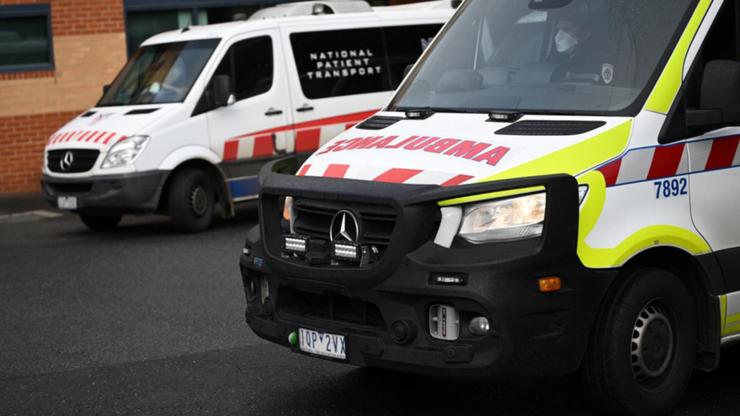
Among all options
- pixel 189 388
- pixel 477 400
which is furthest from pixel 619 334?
pixel 189 388

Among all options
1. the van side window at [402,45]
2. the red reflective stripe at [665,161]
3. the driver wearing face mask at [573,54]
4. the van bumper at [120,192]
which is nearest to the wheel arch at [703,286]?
the red reflective stripe at [665,161]

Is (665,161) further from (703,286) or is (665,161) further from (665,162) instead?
(703,286)

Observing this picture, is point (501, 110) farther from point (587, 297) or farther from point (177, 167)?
point (177, 167)

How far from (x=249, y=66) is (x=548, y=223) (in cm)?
853

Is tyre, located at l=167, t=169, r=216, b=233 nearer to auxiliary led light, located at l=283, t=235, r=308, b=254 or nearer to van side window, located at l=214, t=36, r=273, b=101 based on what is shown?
van side window, located at l=214, t=36, r=273, b=101

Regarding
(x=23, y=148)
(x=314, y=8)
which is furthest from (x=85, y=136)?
(x=23, y=148)

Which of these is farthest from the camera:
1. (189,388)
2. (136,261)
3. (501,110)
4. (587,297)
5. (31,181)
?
(31,181)

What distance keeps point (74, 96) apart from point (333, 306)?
42.2ft

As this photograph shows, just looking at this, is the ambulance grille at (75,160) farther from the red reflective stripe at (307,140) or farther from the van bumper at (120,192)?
the red reflective stripe at (307,140)

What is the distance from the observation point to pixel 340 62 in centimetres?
1410

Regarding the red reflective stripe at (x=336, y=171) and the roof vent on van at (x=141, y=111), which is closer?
the red reflective stripe at (x=336, y=171)

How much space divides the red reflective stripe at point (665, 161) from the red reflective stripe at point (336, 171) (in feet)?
4.51

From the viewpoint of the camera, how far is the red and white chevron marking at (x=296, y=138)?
13.3 metres

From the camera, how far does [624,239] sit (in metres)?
5.59
